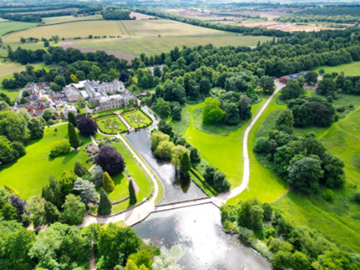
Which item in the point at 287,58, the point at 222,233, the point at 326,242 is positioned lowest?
the point at 222,233

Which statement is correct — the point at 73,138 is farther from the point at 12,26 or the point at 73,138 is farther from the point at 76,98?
the point at 12,26

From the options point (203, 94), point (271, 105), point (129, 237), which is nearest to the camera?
point (129, 237)

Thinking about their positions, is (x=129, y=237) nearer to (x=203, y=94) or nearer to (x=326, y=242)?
(x=326, y=242)

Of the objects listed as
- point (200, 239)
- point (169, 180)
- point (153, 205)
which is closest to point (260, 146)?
point (169, 180)

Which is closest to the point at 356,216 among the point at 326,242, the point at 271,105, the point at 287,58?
the point at 326,242

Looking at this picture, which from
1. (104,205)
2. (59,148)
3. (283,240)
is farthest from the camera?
(59,148)

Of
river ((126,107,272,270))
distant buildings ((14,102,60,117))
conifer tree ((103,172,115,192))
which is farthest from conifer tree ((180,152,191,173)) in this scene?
distant buildings ((14,102,60,117))

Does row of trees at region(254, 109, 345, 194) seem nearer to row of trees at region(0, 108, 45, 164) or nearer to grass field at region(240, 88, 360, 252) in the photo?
grass field at region(240, 88, 360, 252)

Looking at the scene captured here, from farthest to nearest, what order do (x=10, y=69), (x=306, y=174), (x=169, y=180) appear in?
1. (x=10, y=69)
2. (x=169, y=180)
3. (x=306, y=174)
